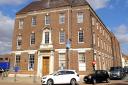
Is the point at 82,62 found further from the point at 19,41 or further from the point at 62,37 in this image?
the point at 19,41

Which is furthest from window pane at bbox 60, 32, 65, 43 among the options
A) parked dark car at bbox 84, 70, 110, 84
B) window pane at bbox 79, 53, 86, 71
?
parked dark car at bbox 84, 70, 110, 84

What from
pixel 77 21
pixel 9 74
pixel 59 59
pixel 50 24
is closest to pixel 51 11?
pixel 50 24

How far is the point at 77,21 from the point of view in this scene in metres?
36.3

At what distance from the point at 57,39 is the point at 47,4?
7302 mm

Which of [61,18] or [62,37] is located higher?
[61,18]

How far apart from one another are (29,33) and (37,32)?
186cm

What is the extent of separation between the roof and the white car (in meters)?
14.9

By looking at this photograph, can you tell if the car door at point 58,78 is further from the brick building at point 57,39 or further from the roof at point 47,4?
the roof at point 47,4

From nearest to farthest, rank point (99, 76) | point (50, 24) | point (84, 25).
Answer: point (99, 76) < point (84, 25) < point (50, 24)

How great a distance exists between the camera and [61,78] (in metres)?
24.8

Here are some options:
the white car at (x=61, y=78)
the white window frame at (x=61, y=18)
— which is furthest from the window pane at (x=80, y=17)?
the white car at (x=61, y=78)

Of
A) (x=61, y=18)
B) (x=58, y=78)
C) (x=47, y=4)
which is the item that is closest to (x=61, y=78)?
(x=58, y=78)

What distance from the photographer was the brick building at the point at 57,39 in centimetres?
3512

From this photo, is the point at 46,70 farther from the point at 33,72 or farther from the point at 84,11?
the point at 84,11
